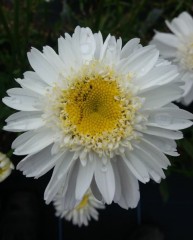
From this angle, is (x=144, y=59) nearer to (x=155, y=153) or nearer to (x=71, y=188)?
(x=155, y=153)

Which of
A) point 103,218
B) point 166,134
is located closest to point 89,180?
point 166,134

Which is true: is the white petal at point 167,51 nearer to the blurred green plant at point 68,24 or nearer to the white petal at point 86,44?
the blurred green plant at point 68,24

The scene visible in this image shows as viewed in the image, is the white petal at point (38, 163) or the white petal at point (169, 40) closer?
the white petal at point (38, 163)

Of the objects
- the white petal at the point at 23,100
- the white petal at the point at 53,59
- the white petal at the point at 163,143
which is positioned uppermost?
the white petal at the point at 53,59

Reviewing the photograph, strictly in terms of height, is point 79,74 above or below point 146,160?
above

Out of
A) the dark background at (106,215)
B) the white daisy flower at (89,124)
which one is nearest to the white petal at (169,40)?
the white daisy flower at (89,124)

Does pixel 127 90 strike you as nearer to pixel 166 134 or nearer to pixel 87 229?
pixel 166 134

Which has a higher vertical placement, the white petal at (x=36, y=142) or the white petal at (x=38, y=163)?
the white petal at (x=36, y=142)
